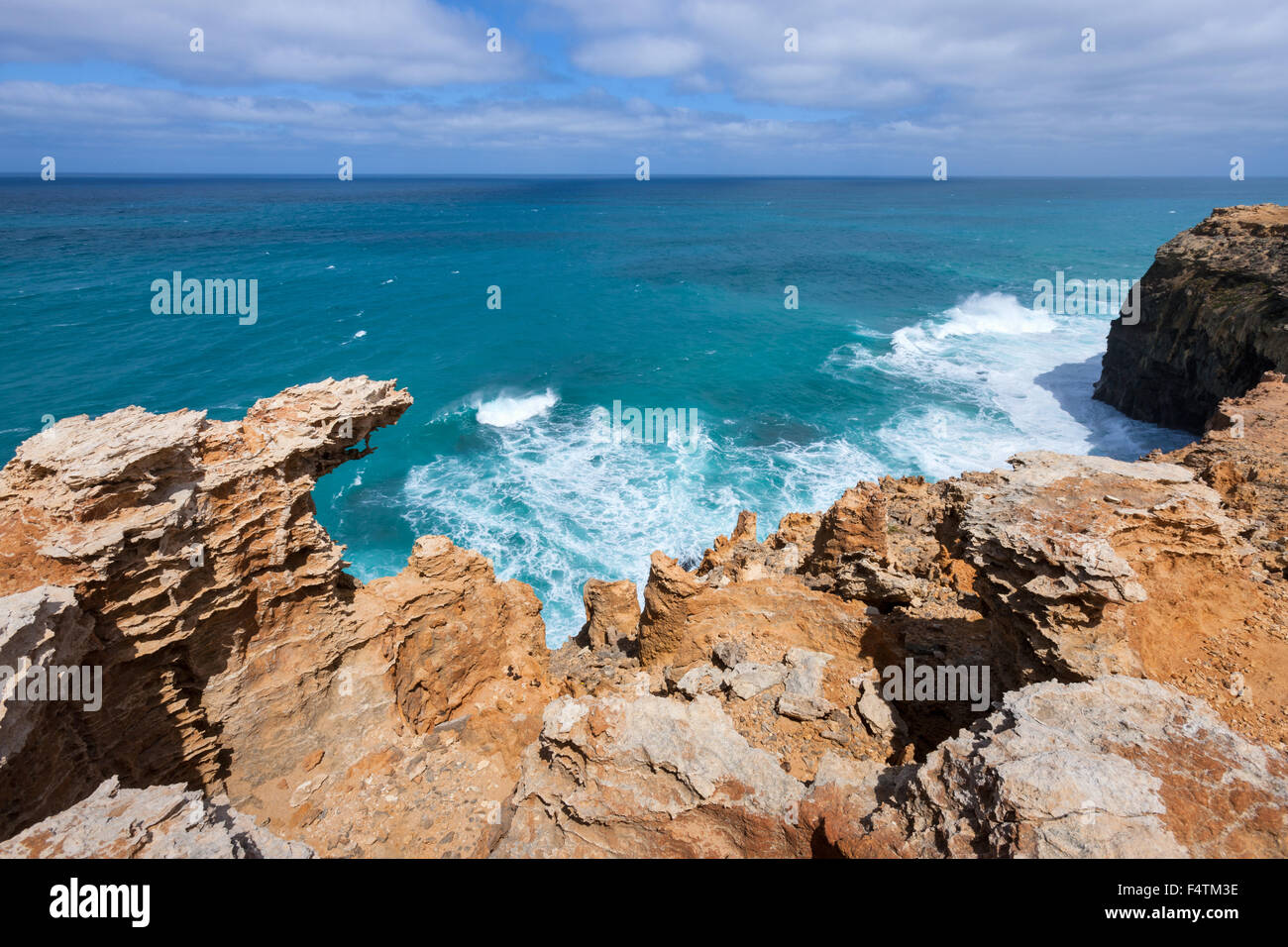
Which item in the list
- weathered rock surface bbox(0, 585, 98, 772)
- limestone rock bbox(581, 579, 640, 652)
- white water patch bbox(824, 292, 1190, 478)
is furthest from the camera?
white water patch bbox(824, 292, 1190, 478)

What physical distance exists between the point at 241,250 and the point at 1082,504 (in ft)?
324

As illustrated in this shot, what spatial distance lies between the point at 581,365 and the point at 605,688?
36.8 m

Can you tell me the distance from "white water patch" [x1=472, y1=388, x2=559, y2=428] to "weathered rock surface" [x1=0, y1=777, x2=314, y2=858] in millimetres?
33404

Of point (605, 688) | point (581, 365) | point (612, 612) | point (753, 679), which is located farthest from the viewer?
point (581, 365)

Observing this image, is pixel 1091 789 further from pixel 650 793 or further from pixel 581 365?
pixel 581 365

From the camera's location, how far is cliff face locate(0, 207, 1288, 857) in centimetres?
609

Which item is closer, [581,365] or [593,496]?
[593,496]

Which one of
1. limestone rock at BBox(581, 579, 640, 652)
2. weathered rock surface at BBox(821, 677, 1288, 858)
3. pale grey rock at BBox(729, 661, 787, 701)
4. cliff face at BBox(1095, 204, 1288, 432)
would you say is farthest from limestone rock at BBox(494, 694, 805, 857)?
cliff face at BBox(1095, 204, 1288, 432)

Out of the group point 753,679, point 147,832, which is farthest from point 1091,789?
point 147,832

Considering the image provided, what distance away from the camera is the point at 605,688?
43.4 ft

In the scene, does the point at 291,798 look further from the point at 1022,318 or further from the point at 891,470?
the point at 1022,318

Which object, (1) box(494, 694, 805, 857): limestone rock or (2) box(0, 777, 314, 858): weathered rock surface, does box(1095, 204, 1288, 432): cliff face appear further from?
(2) box(0, 777, 314, 858): weathered rock surface

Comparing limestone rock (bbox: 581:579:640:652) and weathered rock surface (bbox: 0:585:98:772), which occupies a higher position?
weathered rock surface (bbox: 0:585:98:772)

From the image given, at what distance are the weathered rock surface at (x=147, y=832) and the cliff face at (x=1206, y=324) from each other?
1540 inches
